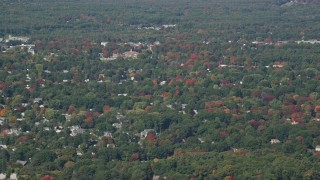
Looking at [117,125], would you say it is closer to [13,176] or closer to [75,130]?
[75,130]

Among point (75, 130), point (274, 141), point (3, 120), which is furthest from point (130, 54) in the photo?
point (274, 141)

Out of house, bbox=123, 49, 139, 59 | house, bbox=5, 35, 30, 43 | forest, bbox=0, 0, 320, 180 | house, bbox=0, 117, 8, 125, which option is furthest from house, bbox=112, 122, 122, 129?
house, bbox=5, 35, 30, 43

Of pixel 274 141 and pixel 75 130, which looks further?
pixel 75 130

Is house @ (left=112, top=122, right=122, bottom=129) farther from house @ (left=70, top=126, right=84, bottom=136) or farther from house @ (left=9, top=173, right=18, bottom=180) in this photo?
house @ (left=9, top=173, right=18, bottom=180)

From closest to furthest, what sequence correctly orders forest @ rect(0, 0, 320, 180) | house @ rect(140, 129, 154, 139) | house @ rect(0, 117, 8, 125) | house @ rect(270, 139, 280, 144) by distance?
forest @ rect(0, 0, 320, 180), house @ rect(270, 139, 280, 144), house @ rect(140, 129, 154, 139), house @ rect(0, 117, 8, 125)

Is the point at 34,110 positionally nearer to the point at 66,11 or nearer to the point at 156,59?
the point at 156,59

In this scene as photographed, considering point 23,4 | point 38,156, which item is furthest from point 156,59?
point 23,4

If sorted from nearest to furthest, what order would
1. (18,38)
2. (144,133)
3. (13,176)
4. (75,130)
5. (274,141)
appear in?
(13,176) < (274,141) < (144,133) < (75,130) < (18,38)

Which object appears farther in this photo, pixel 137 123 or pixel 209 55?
pixel 209 55

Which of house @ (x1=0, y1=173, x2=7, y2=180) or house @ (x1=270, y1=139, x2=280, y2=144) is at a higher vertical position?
house @ (x1=0, y1=173, x2=7, y2=180)
